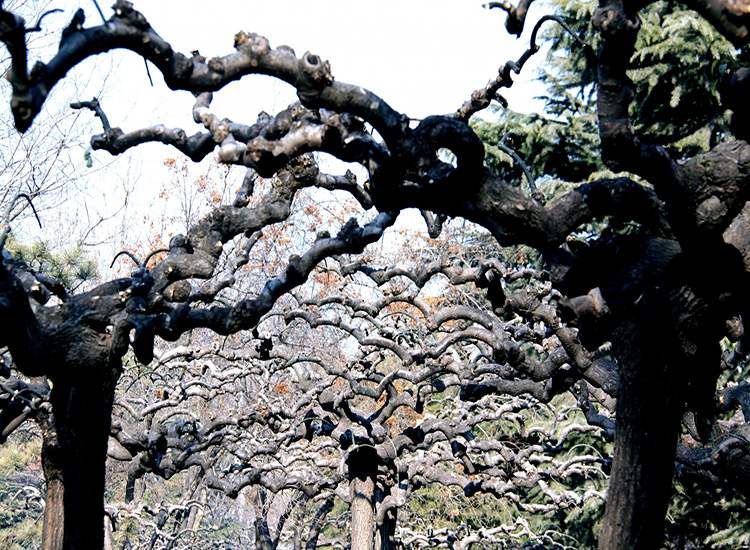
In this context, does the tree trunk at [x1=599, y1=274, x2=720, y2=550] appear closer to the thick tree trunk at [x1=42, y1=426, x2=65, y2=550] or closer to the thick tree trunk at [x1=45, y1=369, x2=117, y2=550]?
the thick tree trunk at [x1=45, y1=369, x2=117, y2=550]

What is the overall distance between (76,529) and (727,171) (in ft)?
14.4

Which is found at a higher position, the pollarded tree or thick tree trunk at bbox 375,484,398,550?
the pollarded tree

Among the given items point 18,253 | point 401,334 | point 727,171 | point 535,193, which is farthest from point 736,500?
point 18,253

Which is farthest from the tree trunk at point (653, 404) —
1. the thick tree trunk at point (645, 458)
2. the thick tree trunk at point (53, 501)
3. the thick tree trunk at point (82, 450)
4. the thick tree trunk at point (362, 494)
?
the thick tree trunk at point (362, 494)

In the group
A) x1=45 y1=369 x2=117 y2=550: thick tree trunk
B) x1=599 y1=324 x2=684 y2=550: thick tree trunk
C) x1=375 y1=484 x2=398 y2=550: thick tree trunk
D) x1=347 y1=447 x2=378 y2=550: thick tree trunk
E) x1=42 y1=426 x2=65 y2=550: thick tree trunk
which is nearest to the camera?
x1=599 y1=324 x2=684 y2=550: thick tree trunk

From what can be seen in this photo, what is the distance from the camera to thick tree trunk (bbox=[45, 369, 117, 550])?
14.9ft

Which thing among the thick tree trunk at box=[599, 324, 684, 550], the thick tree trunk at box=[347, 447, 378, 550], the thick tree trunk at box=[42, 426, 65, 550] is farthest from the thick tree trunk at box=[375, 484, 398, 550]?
the thick tree trunk at box=[599, 324, 684, 550]

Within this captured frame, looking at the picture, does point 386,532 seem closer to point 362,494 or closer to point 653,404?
point 362,494

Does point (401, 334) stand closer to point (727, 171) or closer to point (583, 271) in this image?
point (583, 271)

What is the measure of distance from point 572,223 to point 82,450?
346cm

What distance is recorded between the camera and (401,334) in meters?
9.66

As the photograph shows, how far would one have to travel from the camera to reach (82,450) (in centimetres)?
462

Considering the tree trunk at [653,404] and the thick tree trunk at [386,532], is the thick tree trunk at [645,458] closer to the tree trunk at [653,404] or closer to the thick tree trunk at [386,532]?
the tree trunk at [653,404]

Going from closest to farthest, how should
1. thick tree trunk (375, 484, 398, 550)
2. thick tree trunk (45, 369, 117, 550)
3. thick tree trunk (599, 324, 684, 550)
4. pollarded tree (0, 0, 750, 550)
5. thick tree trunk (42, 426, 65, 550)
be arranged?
pollarded tree (0, 0, 750, 550), thick tree trunk (599, 324, 684, 550), thick tree trunk (45, 369, 117, 550), thick tree trunk (42, 426, 65, 550), thick tree trunk (375, 484, 398, 550)
